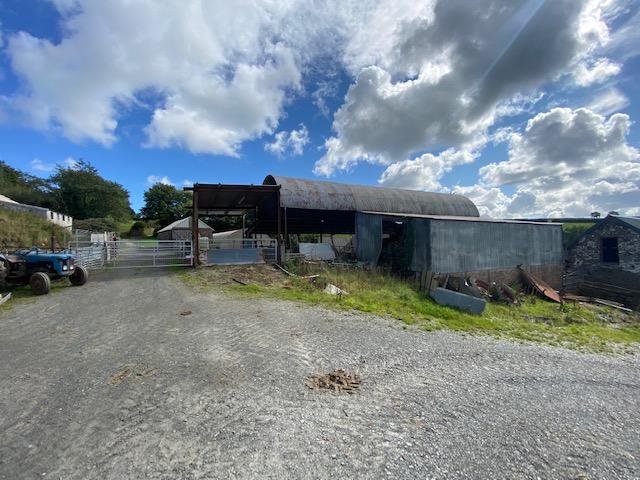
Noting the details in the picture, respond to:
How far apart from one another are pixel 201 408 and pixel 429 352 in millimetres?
3970

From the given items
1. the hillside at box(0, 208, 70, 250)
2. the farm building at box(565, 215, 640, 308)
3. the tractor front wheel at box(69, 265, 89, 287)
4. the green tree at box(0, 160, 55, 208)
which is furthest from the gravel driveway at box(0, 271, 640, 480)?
the green tree at box(0, 160, 55, 208)

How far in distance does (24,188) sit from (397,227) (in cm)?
5050

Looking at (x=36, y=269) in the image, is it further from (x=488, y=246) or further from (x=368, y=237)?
(x=488, y=246)

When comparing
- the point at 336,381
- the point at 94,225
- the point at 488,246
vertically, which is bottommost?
the point at 336,381

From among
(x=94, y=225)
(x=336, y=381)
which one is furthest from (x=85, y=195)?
(x=336, y=381)

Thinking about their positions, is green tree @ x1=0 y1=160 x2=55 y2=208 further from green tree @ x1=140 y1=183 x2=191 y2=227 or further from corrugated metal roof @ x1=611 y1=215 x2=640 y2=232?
corrugated metal roof @ x1=611 y1=215 x2=640 y2=232

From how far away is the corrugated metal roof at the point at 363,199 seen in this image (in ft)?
54.4

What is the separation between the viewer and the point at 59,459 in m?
2.56

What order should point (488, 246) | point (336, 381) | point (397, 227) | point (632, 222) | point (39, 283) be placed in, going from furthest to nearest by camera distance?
point (632, 222)
point (397, 227)
point (488, 246)
point (39, 283)
point (336, 381)

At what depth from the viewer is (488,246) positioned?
49.3ft

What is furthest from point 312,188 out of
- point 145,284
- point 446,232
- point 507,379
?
point 507,379

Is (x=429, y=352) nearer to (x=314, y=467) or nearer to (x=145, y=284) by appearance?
(x=314, y=467)

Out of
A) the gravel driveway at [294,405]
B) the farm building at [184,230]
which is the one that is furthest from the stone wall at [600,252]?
the farm building at [184,230]

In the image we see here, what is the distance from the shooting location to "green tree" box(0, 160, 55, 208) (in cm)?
3731
